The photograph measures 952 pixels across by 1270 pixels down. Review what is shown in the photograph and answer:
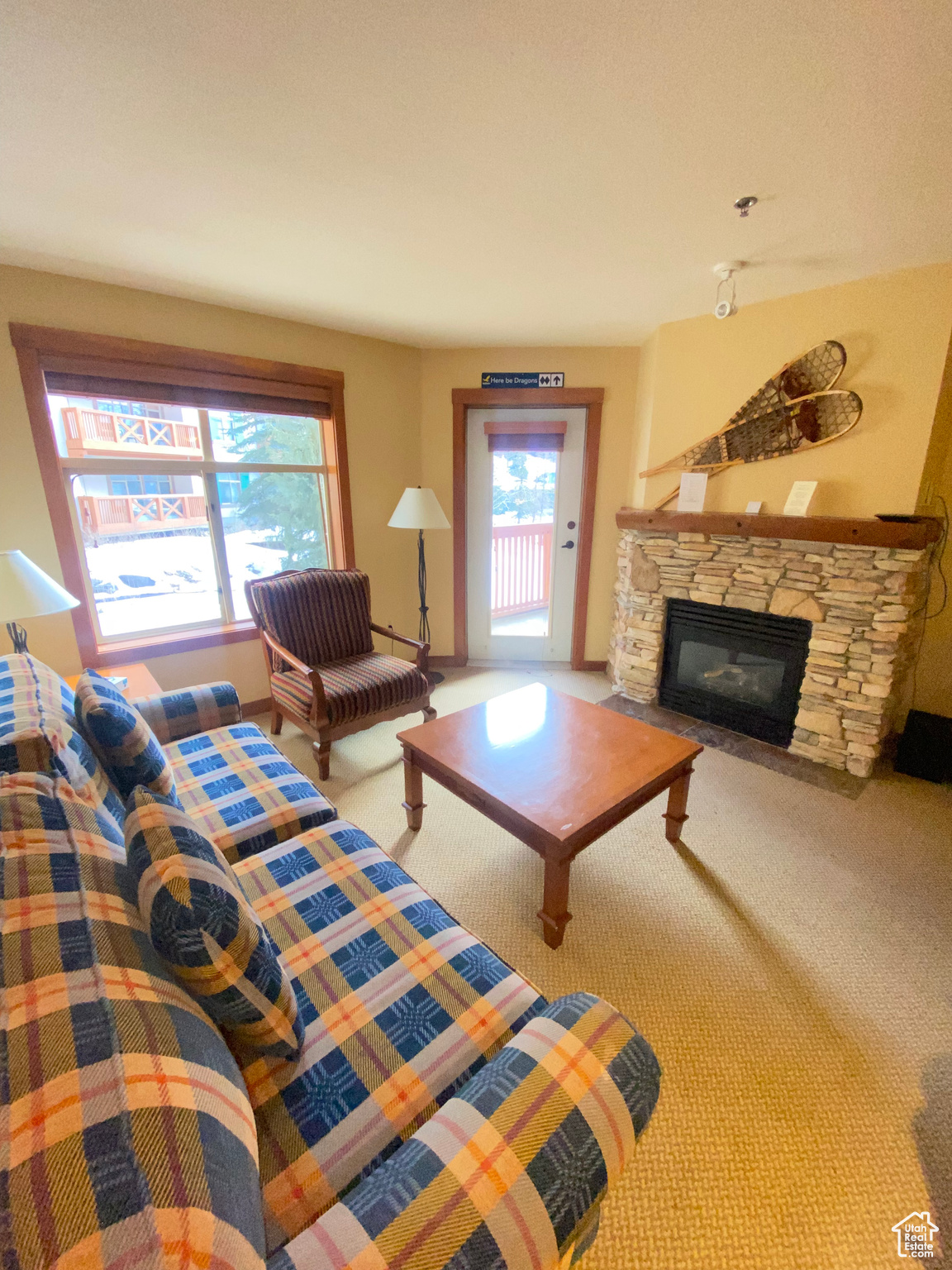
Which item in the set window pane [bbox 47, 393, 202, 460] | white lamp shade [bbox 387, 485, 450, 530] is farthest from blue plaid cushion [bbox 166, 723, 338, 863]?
white lamp shade [bbox 387, 485, 450, 530]

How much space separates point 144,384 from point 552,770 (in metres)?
2.64

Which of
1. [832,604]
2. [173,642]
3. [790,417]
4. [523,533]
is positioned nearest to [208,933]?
[173,642]

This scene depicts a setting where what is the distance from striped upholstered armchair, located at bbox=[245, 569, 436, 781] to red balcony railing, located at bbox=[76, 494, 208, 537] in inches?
21.3

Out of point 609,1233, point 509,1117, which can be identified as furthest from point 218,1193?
point 609,1233

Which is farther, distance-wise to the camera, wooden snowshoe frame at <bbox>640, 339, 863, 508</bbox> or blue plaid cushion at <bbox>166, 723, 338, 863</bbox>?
wooden snowshoe frame at <bbox>640, 339, 863, 508</bbox>

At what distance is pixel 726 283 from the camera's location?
2.30m

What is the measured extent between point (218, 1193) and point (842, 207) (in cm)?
271

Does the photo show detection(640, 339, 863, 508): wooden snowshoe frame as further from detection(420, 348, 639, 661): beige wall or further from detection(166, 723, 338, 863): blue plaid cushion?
detection(166, 723, 338, 863): blue plaid cushion

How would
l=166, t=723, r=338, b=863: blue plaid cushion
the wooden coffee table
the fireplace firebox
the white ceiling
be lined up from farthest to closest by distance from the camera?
the fireplace firebox < the wooden coffee table < l=166, t=723, r=338, b=863: blue plaid cushion < the white ceiling

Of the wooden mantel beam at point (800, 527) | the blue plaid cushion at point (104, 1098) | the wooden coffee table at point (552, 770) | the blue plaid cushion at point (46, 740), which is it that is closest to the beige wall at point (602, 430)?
the wooden mantel beam at point (800, 527)

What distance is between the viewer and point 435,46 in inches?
42.1

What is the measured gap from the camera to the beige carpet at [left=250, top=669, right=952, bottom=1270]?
1.06 metres

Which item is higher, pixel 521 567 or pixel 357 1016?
pixel 521 567

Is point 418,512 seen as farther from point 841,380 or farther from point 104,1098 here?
point 104,1098
